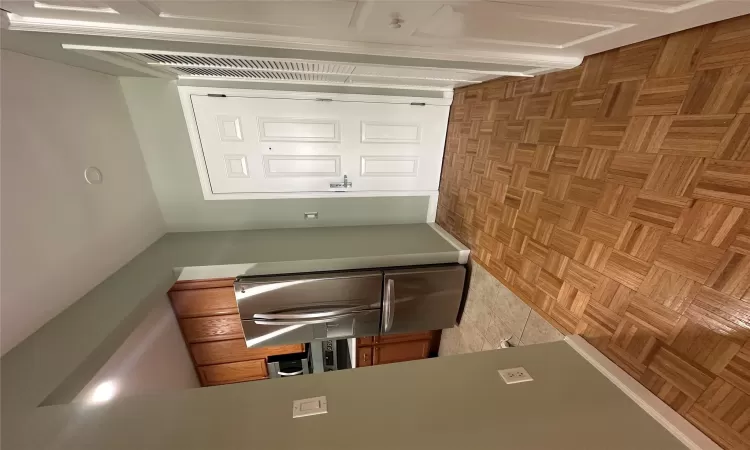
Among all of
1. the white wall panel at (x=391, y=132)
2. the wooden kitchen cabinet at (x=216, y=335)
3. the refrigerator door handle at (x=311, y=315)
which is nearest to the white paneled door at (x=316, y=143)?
the white wall panel at (x=391, y=132)

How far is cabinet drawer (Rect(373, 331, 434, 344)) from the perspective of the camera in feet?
5.53

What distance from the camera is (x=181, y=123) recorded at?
4.53ft

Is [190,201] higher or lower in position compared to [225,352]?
higher

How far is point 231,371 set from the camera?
1.61 metres

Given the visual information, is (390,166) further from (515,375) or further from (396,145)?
(515,375)

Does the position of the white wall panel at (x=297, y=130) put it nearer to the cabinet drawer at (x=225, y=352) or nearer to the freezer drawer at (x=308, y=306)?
the freezer drawer at (x=308, y=306)

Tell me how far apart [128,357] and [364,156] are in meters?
1.47

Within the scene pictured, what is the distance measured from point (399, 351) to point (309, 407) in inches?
49.4

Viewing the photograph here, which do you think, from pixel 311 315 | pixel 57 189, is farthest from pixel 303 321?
pixel 57 189

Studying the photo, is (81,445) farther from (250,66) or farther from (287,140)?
(287,140)

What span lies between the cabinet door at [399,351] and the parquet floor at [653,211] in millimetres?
935

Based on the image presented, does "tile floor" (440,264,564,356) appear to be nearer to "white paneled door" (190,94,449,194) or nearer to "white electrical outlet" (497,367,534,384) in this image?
"white electrical outlet" (497,367,534,384)

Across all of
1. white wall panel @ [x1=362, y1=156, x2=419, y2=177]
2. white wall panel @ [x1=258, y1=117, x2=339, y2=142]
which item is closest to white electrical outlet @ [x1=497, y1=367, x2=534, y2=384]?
white wall panel @ [x1=362, y1=156, x2=419, y2=177]

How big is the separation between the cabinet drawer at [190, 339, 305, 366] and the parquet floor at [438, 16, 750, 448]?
4.96ft
